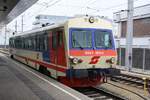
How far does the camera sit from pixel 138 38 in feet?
146

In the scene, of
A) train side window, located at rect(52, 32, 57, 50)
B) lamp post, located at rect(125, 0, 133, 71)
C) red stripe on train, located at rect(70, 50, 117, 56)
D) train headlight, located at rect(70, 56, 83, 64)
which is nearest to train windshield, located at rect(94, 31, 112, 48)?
red stripe on train, located at rect(70, 50, 117, 56)

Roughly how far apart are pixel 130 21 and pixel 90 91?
10583 mm

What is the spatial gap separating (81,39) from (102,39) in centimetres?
108

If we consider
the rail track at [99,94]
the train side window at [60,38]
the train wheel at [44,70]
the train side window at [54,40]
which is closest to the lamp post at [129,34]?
the train wheel at [44,70]

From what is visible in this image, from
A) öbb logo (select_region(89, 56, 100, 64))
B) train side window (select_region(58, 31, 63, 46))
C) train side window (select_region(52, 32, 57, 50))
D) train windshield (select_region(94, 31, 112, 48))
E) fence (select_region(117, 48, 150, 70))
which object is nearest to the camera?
öbb logo (select_region(89, 56, 100, 64))

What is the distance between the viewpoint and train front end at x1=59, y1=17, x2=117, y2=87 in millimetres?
13539

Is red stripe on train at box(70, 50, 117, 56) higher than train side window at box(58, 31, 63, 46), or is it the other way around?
train side window at box(58, 31, 63, 46)

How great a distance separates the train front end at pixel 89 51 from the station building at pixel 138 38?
34.4ft

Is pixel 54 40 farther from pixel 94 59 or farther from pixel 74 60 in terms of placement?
pixel 94 59

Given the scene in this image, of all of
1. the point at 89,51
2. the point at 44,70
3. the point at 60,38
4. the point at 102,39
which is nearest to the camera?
the point at 89,51

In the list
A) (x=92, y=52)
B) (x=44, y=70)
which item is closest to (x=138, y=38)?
(x=44, y=70)

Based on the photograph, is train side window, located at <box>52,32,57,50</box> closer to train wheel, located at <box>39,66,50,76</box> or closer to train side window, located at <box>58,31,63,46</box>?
train side window, located at <box>58,31,63,46</box>

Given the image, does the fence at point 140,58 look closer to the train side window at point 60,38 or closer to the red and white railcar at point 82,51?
the red and white railcar at point 82,51

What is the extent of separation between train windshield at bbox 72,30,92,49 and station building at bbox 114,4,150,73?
11164mm
